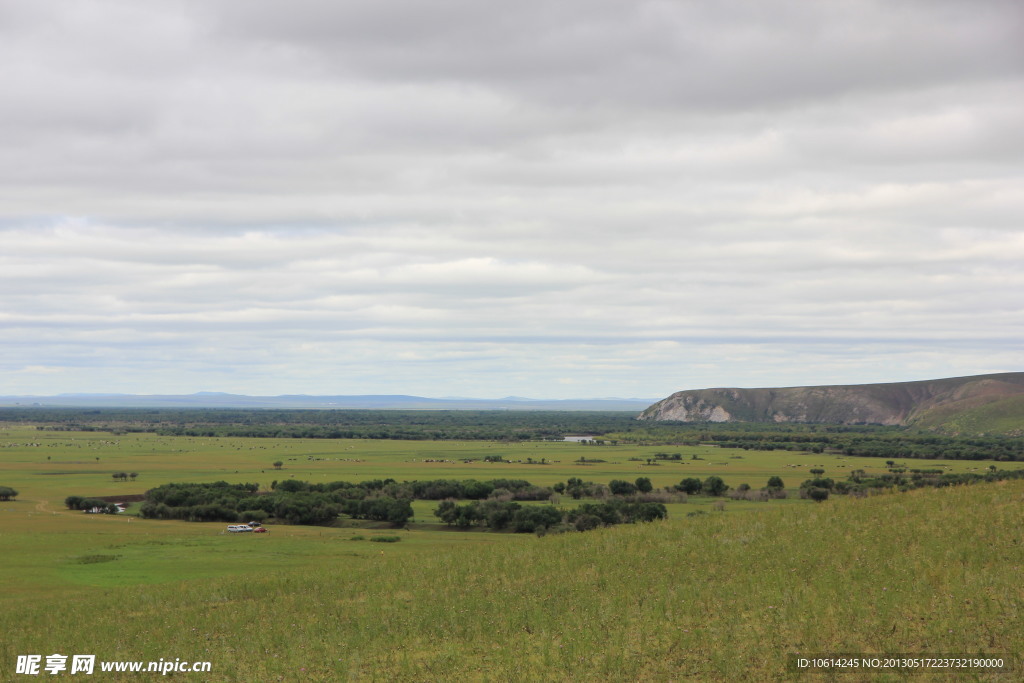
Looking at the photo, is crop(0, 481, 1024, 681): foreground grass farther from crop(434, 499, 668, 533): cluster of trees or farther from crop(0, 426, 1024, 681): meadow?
crop(434, 499, 668, 533): cluster of trees

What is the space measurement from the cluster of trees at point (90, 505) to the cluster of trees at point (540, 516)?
36.3 m

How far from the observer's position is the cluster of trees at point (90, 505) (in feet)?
283

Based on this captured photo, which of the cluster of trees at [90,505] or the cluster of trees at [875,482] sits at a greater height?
the cluster of trees at [875,482]

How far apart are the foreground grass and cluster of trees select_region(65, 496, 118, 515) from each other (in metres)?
55.1

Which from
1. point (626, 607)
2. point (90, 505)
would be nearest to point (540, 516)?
point (626, 607)

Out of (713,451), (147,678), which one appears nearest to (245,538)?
(147,678)

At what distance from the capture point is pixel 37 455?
165 metres

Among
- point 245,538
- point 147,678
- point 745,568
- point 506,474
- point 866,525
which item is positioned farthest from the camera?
point 506,474

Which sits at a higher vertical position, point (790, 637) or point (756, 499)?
point (790, 637)

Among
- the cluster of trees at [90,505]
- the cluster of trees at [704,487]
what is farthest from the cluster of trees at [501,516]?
the cluster of trees at [90,505]

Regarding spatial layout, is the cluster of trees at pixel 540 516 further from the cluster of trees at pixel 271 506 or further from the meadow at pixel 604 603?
the meadow at pixel 604 603

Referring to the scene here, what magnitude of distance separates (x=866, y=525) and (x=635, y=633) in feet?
43.2

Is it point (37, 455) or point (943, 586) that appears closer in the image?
point (943, 586)

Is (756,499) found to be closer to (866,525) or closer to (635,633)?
(866,525)
